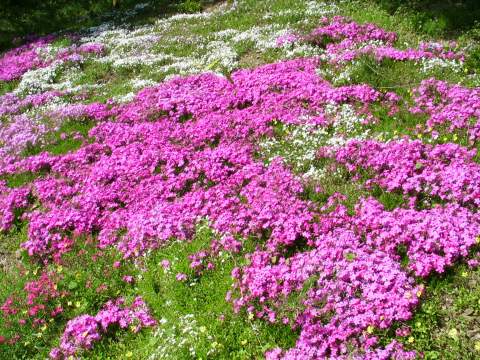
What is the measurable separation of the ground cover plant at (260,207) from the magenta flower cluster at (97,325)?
0.03 metres

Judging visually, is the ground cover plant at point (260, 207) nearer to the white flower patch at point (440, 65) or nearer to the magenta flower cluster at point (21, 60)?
the white flower patch at point (440, 65)

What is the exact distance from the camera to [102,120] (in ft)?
52.1

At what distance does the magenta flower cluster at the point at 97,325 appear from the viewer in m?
8.38

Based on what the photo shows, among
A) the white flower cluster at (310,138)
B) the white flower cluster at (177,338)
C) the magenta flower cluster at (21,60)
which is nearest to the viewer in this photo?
the white flower cluster at (177,338)

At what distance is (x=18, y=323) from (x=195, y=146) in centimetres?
617

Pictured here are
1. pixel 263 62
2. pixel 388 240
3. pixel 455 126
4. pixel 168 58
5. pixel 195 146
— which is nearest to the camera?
pixel 388 240

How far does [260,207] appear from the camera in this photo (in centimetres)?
966

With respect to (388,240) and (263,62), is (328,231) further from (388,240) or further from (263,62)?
(263,62)

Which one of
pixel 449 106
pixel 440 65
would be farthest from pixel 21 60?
pixel 449 106

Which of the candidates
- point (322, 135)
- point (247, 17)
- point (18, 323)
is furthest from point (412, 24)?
point (18, 323)

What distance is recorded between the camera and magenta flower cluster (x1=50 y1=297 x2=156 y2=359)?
8375mm

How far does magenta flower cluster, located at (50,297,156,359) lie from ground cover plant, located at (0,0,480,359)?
0.03 metres

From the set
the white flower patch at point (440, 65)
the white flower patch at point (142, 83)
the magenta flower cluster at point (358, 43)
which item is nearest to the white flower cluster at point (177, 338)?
the white flower patch at point (440, 65)

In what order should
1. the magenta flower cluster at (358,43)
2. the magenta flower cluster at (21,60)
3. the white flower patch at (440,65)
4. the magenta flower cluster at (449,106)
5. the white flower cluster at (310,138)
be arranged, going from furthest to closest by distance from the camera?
the magenta flower cluster at (21,60)
the magenta flower cluster at (358,43)
the white flower patch at (440,65)
the white flower cluster at (310,138)
the magenta flower cluster at (449,106)
